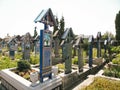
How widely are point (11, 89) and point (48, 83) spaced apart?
2.23m

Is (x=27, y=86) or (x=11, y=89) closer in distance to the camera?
(x=27, y=86)

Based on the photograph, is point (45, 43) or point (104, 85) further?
point (45, 43)

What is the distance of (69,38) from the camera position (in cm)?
940

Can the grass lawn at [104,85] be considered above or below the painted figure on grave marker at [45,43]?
below

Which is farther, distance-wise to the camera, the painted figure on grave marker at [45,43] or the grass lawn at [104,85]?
the painted figure on grave marker at [45,43]

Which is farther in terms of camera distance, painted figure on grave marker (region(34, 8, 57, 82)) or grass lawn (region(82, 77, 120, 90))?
painted figure on grave marker (region(34, 8, 57, 82))

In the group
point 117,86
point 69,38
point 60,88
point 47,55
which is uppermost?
point 69,38

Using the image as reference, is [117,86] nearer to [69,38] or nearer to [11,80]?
[69,38]

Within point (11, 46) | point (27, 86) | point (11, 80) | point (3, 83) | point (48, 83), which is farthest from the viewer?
point (11, 46)

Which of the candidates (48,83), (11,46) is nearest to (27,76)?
(48,83)

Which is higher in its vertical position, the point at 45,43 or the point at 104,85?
the point at 45,43

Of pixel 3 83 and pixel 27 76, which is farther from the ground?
pixel 27 76

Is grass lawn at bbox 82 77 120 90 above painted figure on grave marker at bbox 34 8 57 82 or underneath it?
underneath

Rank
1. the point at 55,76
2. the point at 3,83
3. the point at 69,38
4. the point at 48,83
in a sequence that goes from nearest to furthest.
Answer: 1. the point at 48,83
2. the point at 55,76
3. the point at 3,83
4. the point at 69,38
